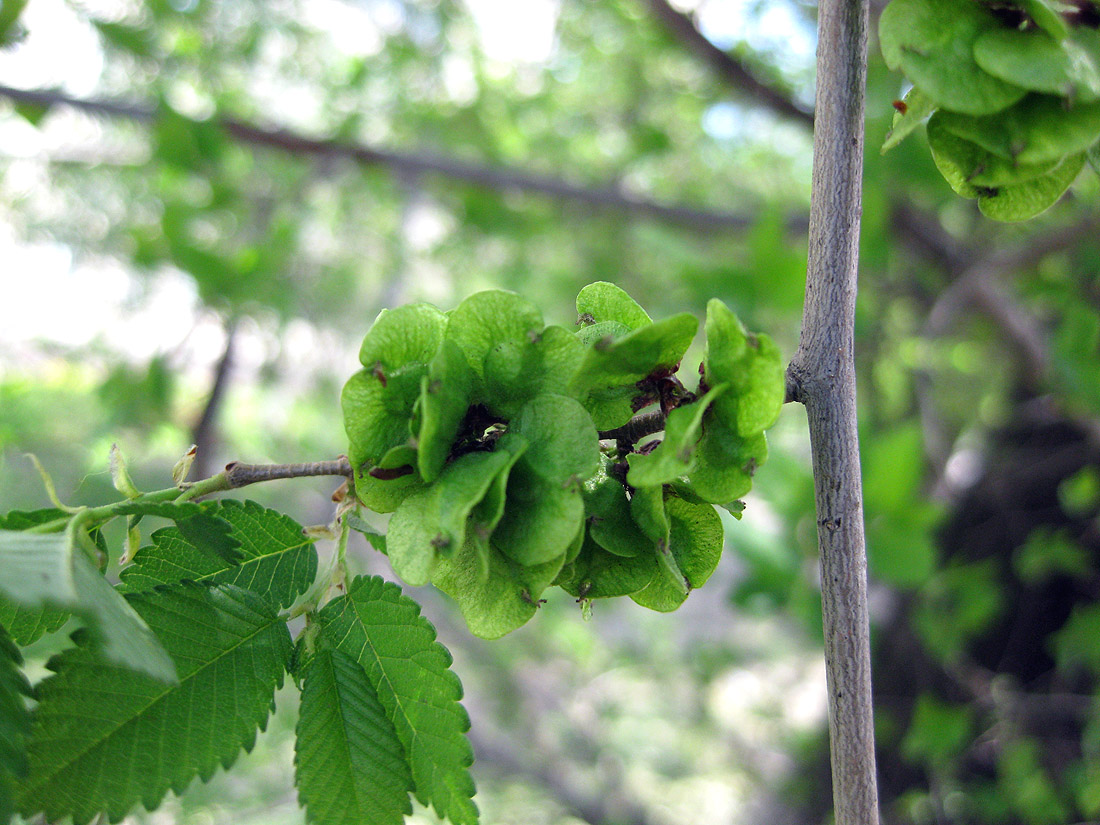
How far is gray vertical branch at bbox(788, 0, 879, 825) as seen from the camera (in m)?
0.54

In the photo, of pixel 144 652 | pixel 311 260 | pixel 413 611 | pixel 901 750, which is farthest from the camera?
pixel 311 260

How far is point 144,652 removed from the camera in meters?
0.46

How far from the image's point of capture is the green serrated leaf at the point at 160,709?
0.51m

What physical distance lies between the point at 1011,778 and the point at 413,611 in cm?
233

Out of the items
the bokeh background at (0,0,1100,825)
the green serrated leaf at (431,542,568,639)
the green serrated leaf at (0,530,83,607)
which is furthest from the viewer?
the bokeh background at (0,0,1100,825)

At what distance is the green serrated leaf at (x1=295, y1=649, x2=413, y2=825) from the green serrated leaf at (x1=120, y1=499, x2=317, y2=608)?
0.11 m

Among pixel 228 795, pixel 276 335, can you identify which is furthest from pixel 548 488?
pixel 276 335

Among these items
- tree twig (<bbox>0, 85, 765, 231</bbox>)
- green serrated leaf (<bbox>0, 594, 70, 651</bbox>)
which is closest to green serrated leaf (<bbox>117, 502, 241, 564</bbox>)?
green serrated leaf (<bbox>0, 594, 70, 651</bbox>)

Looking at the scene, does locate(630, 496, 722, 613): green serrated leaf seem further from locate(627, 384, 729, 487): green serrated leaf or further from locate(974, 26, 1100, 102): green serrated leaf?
locate(974, 26, 1100, 102): green serrated leaf

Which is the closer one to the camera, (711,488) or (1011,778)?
(711,488)

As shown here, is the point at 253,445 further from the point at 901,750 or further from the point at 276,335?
the point at 901,750

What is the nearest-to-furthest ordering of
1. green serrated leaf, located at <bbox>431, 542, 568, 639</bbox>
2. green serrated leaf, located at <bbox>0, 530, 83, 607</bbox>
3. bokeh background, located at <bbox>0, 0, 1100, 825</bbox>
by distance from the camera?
green serrated leaf, located at <bbox>0, 530, 83, 607</bbox>
green serrated leaf, located at <bbox>431, 542, 568, 639</bbox>
bokeh background, located at <bbox>0, 0, 1100, 825</bbox>

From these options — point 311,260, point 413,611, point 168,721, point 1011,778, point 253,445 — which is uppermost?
point 311,260

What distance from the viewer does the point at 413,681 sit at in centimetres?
61
